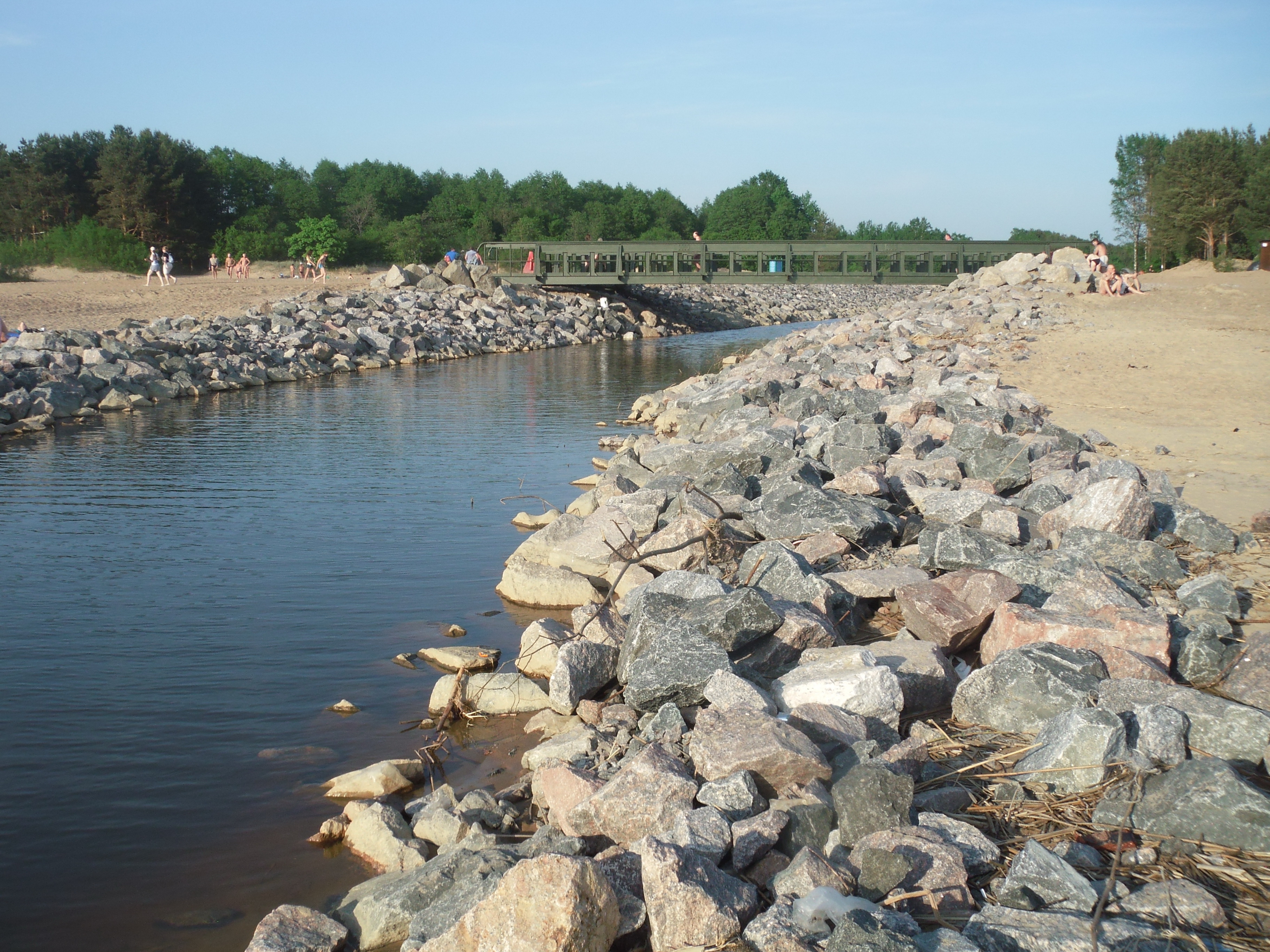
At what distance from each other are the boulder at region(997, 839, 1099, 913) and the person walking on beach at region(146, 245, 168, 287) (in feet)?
122

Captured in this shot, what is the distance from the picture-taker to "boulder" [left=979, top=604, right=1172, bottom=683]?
A: 4.79 meters

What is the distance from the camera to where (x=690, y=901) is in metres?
3.27

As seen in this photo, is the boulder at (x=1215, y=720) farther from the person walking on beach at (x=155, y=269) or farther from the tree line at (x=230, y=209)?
the tree line at (x=230, y=209)

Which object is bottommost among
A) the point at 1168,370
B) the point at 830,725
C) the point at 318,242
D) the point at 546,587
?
the point at 546,587

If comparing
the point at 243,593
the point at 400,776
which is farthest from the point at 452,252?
the point at 400,776

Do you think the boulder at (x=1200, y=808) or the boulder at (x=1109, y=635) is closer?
the boulder at (x=1200, y=808)

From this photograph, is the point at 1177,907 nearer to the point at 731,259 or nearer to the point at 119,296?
the point at 119,296

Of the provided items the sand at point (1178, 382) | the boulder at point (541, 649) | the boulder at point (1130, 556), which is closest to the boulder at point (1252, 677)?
the boulder at point (1130, 556)

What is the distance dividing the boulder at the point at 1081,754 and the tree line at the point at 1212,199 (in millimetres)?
38615

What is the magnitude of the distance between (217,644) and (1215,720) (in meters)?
6.38

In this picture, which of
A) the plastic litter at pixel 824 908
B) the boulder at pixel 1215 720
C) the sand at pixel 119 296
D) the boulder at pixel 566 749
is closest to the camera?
the plastic litter at pixel 824 908

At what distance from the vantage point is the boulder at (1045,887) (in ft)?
10.5

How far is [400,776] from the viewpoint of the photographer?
17.0 feet

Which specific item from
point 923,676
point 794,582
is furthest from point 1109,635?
point 794,582
